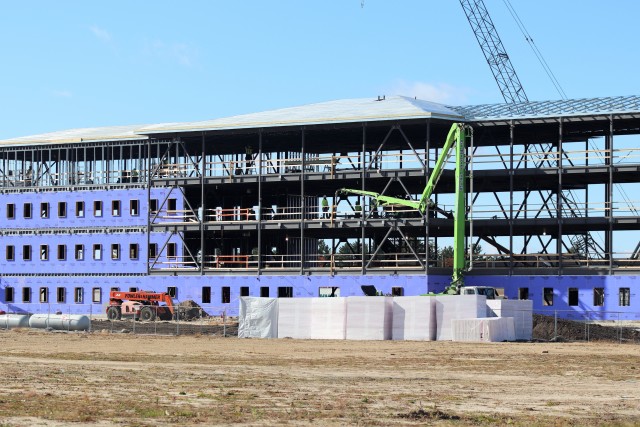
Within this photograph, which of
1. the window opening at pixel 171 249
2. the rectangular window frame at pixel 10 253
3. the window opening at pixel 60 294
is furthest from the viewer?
the rectangular window frame at pixel 10 253

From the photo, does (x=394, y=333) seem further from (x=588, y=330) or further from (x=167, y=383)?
(x=167, y=383)

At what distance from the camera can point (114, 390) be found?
1143 inches

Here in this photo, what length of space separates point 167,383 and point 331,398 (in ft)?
18.1

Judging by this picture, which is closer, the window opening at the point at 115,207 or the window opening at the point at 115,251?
the window opening at the point at 115,251

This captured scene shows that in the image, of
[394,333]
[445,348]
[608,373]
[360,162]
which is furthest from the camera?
[360,162]

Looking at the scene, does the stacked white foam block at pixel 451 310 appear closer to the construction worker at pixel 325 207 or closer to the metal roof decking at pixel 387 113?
the metal roof decking at pixel 387 113

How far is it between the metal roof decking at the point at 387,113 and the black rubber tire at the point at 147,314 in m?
15.3

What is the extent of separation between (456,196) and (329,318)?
2008 cm

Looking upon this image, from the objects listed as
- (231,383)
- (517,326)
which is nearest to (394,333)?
(517,326)

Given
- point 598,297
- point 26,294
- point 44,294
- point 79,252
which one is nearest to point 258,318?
point 598,297

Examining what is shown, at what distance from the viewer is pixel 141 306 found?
263 ft

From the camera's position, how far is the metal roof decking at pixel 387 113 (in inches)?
3103

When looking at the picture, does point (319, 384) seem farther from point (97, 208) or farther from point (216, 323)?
point (97, 208)

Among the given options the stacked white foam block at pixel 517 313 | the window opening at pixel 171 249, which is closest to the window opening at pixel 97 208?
the window opening at pixel 171 249
